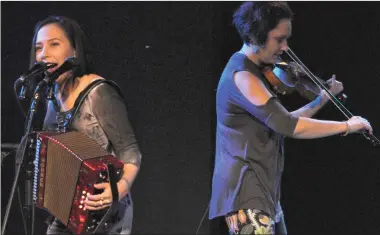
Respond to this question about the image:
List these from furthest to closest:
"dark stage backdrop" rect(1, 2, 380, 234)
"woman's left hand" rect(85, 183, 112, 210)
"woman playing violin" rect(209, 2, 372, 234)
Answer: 1. "dark stage backdrop" rect(1, 2, 380, 234)
2. "woman playing violin" rect(209, 2, 372, 234)
3. "woman's left hand" rect(85, 183, 112, 210)

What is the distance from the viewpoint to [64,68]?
2049 mm

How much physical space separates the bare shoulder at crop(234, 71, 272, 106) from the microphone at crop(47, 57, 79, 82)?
634mm

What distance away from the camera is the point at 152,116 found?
349cm

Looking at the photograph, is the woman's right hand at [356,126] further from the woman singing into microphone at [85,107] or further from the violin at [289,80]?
the woman singing into microphone at [85,107]

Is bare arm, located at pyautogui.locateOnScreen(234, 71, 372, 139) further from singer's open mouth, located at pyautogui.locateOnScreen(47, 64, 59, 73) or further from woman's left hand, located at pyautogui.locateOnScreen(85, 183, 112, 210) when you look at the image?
singer's open mouth, located at pyautogui.locateOnScreen(47, 64, 59, 73)

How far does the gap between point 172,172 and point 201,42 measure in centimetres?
86

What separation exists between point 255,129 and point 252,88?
0.53ft

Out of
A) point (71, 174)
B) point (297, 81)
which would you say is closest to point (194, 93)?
point (297, 81)

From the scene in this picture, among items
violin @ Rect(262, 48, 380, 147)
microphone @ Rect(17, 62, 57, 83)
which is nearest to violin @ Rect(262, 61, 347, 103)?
violin @ Rect(262, 48, 380, 147)

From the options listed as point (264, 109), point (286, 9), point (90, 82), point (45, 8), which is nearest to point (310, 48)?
point (286, 9)

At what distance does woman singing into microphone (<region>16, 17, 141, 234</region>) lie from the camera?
208 centimetres

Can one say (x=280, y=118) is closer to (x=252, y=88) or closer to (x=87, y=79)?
(x=252, y=88)

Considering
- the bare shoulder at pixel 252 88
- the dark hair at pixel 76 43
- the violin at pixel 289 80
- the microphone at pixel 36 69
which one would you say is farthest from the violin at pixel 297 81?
the microphone at pixel 36 69

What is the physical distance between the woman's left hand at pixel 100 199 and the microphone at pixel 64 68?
0.47 m
